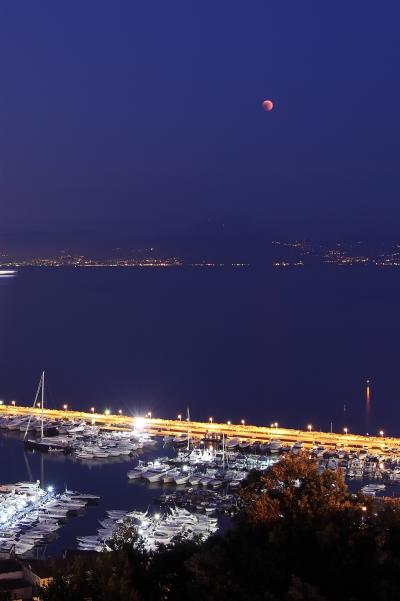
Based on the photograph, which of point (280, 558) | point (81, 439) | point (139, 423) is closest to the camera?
point (280, 558)

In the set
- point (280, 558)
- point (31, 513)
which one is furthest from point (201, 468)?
point (280, 558)

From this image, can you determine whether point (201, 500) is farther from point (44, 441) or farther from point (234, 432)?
point (44, 441)

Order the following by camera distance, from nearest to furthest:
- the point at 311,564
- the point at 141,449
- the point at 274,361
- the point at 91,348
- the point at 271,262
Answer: the point at 311,564, the point at 141,449, the point at 274,361, the point at 91,348, the point at 271,262

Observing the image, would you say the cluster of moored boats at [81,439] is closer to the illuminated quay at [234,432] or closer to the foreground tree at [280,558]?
the illuminated quay at [234,432]

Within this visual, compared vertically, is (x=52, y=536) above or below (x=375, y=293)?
below

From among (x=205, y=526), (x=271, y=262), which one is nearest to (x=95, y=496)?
(x=205, y=526)

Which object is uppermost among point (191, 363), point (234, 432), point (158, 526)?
point (191, 363)

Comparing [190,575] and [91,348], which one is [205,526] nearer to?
[190,575]

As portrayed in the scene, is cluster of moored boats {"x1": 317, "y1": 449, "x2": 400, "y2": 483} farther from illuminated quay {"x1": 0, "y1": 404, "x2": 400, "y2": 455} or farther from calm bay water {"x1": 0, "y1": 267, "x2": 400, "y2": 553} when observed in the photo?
calm bay water {"x1": 0, "y1": 267, "x2": 400, "y2": 553}
